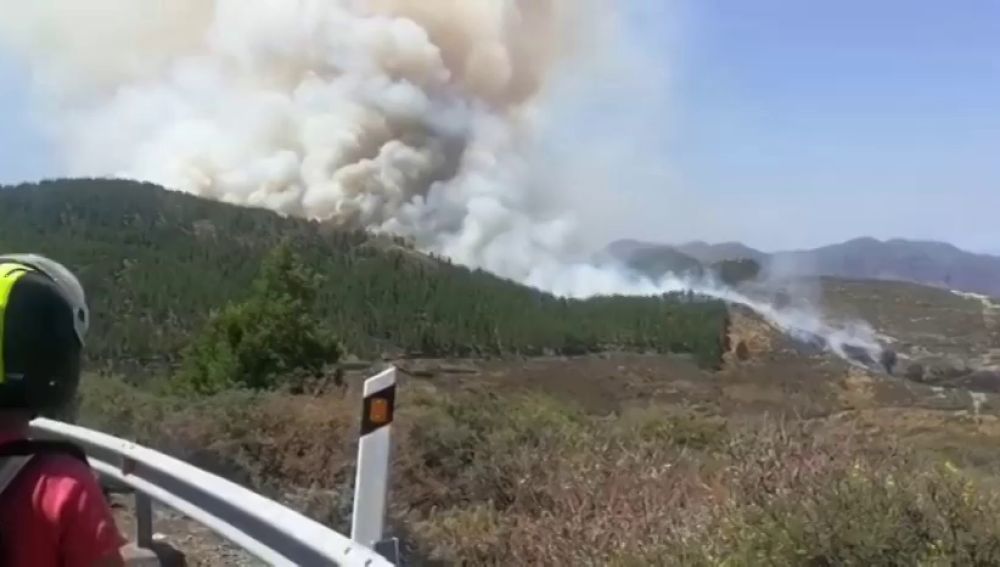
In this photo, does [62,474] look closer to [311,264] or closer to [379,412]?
[379,412]

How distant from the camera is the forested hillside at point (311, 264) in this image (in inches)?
3396

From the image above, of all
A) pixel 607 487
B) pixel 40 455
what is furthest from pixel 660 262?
pixel 40 455

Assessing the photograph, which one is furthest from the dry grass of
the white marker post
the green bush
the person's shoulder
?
the green bush

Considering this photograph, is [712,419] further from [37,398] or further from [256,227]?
[256,227]

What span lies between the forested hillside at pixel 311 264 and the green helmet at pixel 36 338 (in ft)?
196

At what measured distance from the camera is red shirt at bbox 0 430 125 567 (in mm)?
1866

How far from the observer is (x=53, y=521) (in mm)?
1873

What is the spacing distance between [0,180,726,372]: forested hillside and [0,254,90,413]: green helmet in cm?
5983

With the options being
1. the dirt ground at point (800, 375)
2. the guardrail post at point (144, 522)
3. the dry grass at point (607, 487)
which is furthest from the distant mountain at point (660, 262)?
the guardrail post at point (144, 522)

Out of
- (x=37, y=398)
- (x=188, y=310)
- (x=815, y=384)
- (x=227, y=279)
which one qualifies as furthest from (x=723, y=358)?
(x=37, y=398)

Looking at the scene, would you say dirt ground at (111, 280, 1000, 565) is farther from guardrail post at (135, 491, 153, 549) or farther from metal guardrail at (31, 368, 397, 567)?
metal guardrail at (31, 368, 397, 567)

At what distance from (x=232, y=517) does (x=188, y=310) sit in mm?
88726

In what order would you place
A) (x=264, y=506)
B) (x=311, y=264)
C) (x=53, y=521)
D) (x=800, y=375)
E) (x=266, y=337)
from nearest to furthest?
(x=53, y=521) → (x=264, y=506) → (x=266, y=337) → (x=800, y=375) → (x=311, y=264)

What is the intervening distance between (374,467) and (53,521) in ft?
7.94
